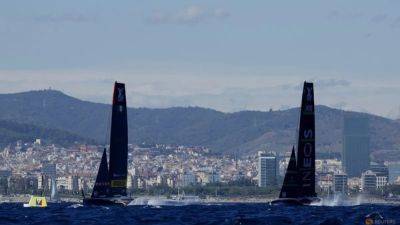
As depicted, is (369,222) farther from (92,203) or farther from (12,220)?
(92,203)

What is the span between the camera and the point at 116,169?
359 ft

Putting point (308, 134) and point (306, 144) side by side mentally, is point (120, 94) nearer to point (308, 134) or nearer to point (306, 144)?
point (308, 134)

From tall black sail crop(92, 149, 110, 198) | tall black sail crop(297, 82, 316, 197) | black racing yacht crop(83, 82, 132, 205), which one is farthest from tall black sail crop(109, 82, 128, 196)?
tall black sail crop(297, 82, 316, 197)

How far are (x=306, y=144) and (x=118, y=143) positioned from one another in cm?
1390

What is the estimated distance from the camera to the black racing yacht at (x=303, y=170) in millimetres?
109125

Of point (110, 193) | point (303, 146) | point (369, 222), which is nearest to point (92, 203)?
point (110, 193)

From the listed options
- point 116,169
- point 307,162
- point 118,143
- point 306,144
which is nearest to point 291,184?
point 307,162

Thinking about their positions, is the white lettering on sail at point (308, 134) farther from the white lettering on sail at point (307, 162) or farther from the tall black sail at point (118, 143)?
the tall black sail at point (118, 143)

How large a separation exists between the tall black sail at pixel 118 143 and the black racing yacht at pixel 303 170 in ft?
39.9

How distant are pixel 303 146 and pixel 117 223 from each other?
3426 cm

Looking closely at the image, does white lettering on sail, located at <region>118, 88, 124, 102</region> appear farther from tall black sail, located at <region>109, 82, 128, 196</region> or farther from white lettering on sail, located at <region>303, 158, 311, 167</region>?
white lettering on sail, located at <region>303, 158, 311, 167</region>

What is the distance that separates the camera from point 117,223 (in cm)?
7794

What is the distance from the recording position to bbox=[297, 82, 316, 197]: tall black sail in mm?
108188

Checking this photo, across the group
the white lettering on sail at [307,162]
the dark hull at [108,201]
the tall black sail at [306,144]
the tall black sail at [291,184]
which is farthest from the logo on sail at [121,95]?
the white lettering on sail at [307,162]
